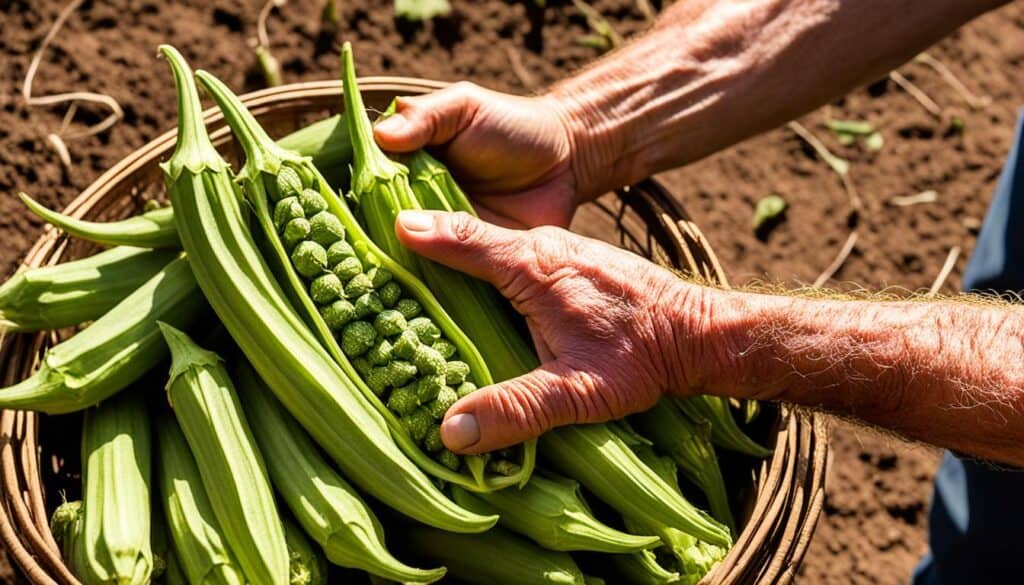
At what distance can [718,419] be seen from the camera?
336 centimetres

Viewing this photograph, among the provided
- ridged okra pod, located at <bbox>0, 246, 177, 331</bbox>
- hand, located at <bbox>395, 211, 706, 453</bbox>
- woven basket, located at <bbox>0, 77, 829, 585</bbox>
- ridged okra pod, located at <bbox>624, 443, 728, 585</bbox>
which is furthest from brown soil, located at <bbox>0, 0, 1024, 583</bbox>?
hand, located at <bbox>395, 211, 706, 453</bbox>

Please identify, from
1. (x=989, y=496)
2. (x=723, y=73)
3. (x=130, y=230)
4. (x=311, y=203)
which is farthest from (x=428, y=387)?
(x=989, y=496)

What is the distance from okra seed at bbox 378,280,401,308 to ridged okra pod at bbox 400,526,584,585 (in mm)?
680

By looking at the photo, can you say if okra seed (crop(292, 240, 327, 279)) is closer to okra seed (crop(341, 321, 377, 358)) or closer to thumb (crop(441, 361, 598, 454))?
okra seed (crop(341, 321, 377, 358))

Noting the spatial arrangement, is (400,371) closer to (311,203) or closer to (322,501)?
(322,501)

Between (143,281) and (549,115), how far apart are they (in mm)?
1501

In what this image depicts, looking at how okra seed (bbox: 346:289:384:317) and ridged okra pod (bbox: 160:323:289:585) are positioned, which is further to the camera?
okra seed (bbox: 346:289:384:317)

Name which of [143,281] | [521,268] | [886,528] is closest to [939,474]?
[886,528]

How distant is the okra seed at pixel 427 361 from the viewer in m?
2.89

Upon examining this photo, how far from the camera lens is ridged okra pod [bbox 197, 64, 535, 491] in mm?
2914

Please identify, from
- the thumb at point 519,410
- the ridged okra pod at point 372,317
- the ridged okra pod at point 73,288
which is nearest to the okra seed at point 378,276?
the ridged okra pod at point 372,317

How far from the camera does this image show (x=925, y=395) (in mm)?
2928

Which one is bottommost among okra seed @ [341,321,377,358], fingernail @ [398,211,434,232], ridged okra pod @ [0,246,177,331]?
okra seed @ [341,321,377,358]

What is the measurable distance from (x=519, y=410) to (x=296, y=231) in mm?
809
